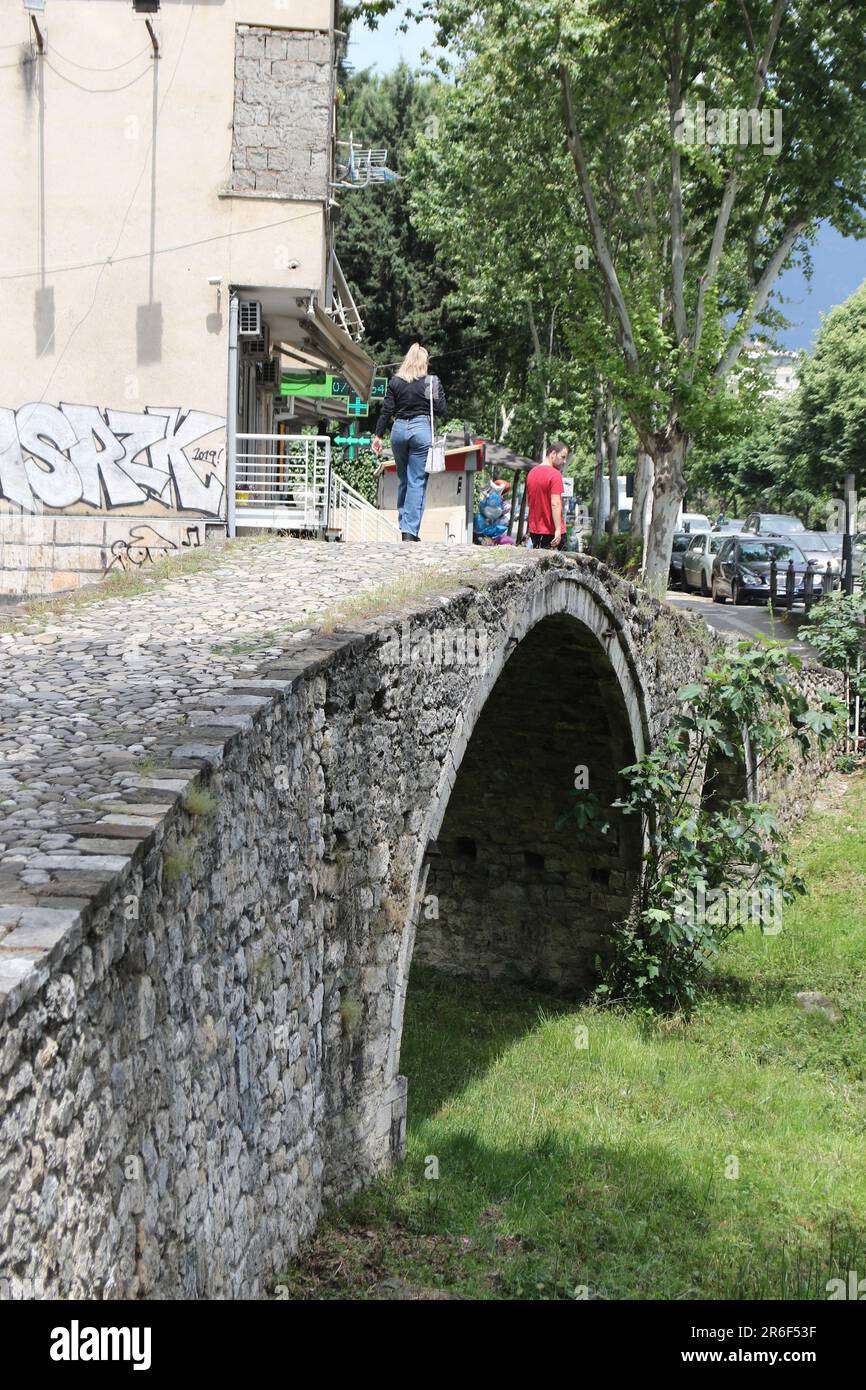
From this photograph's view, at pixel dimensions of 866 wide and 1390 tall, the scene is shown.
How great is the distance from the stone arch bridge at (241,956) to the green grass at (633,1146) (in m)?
0.56

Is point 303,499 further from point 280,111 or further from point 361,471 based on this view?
point 361,471

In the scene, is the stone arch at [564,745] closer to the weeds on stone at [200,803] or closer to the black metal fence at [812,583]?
the weeds on stone at [200,803]

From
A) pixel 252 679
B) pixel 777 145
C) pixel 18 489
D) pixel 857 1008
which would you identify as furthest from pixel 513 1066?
pixel 777 145

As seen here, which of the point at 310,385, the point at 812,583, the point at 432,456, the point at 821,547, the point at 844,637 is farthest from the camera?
the point at 821,547

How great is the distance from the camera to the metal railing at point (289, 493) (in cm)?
1352

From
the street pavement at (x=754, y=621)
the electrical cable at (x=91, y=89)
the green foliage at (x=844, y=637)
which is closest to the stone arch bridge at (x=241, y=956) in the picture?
the electrical cable at (x=91, y=89)

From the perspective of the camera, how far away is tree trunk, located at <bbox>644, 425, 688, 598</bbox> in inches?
704

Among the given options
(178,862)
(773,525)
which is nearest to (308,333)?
(178,862)

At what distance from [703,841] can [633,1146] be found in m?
3.51

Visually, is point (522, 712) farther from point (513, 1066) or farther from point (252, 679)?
point (252, 679)

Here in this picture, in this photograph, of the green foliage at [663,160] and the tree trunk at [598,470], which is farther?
the tree trunk at [598,470]

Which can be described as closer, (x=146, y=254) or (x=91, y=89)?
(x=91, y=89)

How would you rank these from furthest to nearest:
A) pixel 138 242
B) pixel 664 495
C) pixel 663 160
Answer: pixel 663 160 < pixel 664 495 < pixel 138 242

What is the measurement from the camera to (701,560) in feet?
97.5
